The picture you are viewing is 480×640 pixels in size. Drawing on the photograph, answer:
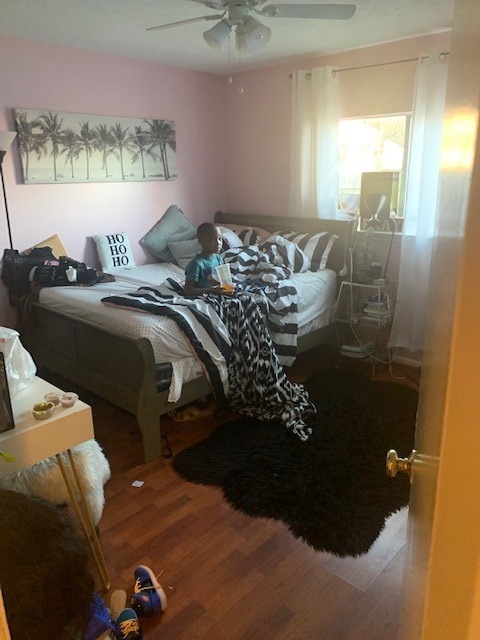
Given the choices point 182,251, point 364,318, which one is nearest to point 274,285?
point 364,318

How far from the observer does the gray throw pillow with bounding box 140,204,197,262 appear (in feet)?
14.9

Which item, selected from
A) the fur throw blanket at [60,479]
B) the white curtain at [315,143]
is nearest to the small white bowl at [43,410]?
the fur throw blanket at [60,479]

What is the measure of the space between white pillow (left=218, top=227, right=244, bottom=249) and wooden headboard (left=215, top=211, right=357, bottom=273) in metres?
0.34

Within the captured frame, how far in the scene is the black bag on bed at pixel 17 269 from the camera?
11.8 ft

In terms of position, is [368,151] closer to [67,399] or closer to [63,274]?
[63,274]

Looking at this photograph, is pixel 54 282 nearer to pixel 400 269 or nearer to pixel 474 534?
pixel 400 269

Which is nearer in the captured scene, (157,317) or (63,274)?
(157,317)

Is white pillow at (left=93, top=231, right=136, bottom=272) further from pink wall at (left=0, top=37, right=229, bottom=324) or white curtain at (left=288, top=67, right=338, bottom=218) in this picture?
white curtain at (left=288, top=67, right=338, bottom=218)

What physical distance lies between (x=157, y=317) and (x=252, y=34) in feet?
5.21

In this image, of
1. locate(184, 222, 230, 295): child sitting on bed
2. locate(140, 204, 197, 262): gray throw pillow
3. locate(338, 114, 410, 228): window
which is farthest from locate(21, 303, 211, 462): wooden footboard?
locate(338, 114, 410, 228): window

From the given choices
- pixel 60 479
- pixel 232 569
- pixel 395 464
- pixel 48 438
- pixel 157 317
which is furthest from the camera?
pixel 157 317

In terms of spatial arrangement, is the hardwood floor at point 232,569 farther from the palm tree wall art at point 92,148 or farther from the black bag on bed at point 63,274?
the palm tree wall art at point 92,148

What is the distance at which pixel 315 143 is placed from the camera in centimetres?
415

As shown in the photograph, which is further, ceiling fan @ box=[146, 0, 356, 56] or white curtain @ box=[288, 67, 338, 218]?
white curtain @ box=[288, 67, 338, 218]
